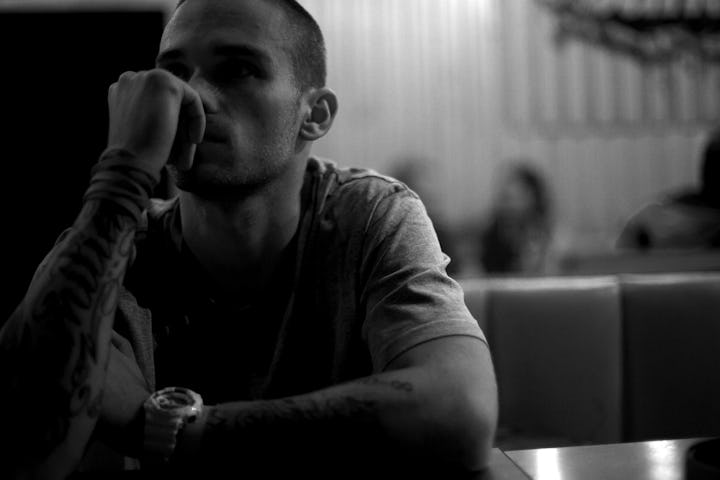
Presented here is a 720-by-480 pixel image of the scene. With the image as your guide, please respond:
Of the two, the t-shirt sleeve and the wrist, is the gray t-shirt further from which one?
the wrist

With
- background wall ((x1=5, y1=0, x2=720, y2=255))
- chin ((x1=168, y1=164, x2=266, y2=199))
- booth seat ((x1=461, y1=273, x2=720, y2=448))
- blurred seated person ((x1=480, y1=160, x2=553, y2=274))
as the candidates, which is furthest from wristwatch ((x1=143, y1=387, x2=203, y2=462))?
background wall ((x1=5, y1=0, x2=720, y2=255))

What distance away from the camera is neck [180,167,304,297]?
47.5 inches

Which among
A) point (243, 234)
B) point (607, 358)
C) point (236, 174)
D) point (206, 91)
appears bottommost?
point (607, 358)

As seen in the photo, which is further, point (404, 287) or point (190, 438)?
point (404, 287)

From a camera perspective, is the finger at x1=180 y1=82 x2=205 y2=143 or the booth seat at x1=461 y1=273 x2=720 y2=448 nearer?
the finger at x1=180 y1=82 x2=205 y2=143

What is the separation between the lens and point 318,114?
51.7 inches

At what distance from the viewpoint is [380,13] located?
4922 mm

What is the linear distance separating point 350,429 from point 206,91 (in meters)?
0.54

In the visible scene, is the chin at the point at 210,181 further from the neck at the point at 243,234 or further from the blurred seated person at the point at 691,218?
the blurred seated person at the point at 691,218

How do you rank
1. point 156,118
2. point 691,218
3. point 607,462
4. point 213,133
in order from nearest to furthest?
1. point 607,462
2. point 156,118
3. point 213,133
4. point 691,218

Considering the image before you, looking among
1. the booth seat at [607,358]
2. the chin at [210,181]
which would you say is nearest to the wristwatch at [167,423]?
the chin at [210,181]

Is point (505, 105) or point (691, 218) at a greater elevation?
point (505, 105)

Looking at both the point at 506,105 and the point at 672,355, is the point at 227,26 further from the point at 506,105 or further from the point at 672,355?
the point at 506,105

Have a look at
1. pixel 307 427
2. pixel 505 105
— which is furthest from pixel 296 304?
pixel 505 105
